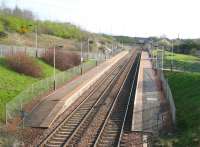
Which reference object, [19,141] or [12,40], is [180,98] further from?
[12,40]

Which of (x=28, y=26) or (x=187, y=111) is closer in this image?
(x=187, y=111)

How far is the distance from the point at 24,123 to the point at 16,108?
2.59 metres

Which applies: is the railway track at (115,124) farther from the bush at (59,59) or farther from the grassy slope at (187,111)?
the bush at (59,59)

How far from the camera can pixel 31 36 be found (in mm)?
92562

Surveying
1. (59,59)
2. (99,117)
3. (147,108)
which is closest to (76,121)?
(99,117)

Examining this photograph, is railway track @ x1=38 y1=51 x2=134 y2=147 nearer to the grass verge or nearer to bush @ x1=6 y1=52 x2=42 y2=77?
the grass verge

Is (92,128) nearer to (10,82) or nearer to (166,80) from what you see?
(10,82)

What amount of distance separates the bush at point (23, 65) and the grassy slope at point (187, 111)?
14.8 m

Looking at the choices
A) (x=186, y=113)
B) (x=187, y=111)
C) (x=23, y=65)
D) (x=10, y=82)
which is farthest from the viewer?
(x=23, y=65)

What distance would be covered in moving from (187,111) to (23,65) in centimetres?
2278

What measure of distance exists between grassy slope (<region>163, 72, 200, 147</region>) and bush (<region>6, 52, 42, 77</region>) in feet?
48.7

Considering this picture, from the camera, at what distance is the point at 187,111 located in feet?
95.0

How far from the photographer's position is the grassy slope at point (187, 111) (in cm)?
2245

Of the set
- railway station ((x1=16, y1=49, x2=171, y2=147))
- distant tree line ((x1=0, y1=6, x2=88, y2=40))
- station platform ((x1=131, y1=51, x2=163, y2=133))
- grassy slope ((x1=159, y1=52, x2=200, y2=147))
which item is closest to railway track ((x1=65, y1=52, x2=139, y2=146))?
railway station ((x1=16, y1=49, x2=171, y2=147))
